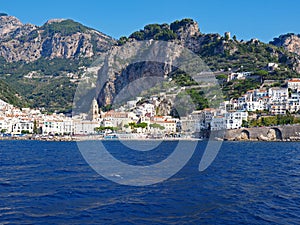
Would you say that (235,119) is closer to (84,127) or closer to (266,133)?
(266,133)

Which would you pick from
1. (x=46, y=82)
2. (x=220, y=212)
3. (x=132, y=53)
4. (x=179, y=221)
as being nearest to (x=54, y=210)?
(x=179, y=221)

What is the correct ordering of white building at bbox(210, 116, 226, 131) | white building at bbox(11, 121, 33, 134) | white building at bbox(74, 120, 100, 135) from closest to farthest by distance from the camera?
1. white building at bbox(210, 116, 226, 131)
2. white building at bbox(74, 120, 100, 135)
3. white building at bbox(11, 121, 33, 134)

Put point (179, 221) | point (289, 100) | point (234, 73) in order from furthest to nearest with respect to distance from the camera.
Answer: point (234, 73) < point (289, 100) < point (179, 221)

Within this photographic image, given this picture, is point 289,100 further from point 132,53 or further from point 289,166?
point 132,53

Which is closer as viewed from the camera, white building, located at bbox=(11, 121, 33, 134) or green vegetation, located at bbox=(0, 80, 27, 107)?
white building, located at bbox=(11, 121, 33, 134)

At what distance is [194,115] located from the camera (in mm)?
76000

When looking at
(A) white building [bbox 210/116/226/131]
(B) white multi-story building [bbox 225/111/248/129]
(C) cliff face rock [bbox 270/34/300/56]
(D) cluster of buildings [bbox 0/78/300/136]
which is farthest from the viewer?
(C) cliff face rock [bbox 270/34/300/56]

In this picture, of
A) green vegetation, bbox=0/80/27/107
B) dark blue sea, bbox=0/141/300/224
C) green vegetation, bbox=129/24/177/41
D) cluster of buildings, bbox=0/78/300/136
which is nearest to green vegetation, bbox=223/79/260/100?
cluster of buildings, bbox=0/78/300/136

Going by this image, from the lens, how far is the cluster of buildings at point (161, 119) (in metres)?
68.6

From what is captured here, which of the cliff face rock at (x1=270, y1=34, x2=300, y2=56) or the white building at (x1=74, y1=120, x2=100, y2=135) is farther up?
the cliff face rock at (x1=270, y1=34, x2=300, y2=56)

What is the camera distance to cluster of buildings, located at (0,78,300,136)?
2699 inches

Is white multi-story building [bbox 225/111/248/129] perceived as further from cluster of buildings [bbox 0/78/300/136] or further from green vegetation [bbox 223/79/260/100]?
green vegetation [bbox 223/79/260/100]

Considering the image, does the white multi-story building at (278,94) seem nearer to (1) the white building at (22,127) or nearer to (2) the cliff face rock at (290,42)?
(1) the white building at (22,127)

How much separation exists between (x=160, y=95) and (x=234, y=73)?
18.6 meters
